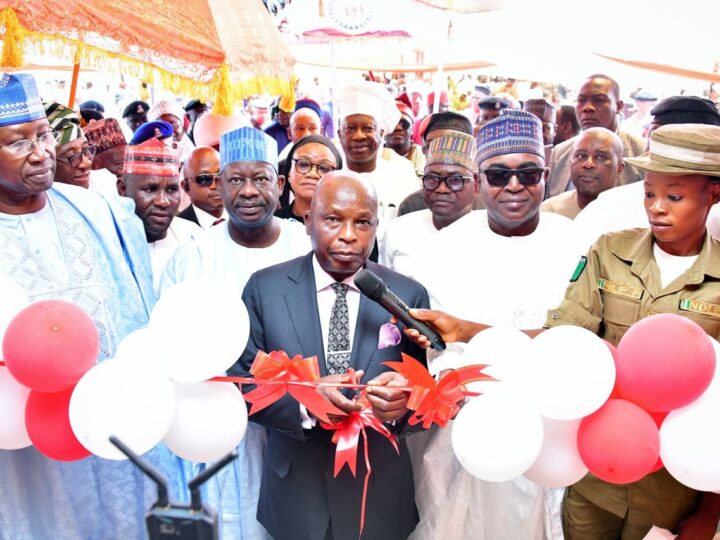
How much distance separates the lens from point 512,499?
3.10 metres

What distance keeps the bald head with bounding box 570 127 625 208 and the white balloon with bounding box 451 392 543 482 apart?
8.89 feet

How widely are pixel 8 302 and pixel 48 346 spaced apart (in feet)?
1.27

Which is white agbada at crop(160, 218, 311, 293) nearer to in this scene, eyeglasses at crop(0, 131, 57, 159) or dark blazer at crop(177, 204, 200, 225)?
eyeglasses at crop(0, 131, 57, 159)

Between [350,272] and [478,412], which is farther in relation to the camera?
[350,272]

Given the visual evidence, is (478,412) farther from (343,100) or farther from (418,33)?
(418,33)

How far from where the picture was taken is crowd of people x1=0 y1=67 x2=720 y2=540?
245 cm

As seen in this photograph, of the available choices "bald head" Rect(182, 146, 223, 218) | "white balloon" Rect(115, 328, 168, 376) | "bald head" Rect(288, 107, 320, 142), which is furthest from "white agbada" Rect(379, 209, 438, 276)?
"bald head" Rect(288, 107, 320, 142)

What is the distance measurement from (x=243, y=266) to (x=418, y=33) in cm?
629

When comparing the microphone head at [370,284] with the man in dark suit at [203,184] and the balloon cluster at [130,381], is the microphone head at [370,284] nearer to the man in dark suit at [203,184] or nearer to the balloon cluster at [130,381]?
the balloon cluster at [130,381]

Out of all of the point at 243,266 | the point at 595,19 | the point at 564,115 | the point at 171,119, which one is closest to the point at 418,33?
the point at 564,115

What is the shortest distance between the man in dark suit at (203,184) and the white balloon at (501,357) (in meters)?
2.49

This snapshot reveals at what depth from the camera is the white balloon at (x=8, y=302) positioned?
7.10 ft

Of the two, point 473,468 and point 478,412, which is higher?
point 478,412

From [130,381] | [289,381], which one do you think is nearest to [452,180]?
[289,381]
